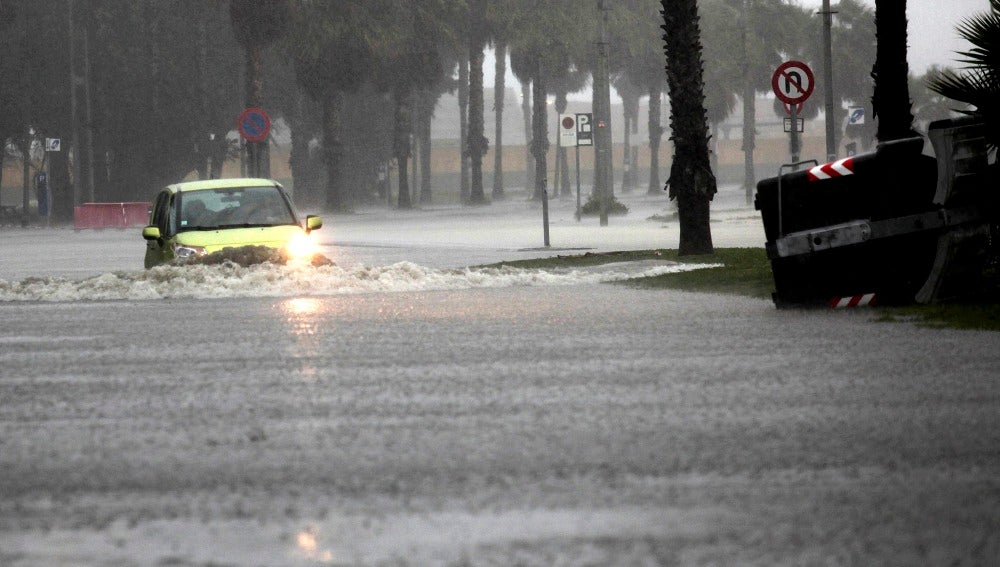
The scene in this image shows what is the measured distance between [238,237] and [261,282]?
1247 millimetres

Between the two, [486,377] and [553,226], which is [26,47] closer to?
[553,226]

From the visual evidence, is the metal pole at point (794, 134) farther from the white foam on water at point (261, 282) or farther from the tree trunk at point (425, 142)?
the tree trunk at point (425, 142)

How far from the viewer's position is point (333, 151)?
76.3 m

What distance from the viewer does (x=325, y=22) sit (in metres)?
70.7

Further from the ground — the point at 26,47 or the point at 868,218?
the point at 26,47

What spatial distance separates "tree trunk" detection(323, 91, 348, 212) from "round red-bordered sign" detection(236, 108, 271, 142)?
35697 millimetres

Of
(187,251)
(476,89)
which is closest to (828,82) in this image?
(187,251)

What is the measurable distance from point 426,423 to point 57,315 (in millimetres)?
10133

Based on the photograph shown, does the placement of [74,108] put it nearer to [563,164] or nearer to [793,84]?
[793,84]

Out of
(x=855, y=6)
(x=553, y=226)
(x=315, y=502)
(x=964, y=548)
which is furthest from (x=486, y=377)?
(x=855, y=6)

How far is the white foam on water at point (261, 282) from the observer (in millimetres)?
21109

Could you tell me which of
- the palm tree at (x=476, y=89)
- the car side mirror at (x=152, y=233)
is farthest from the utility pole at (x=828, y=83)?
the palm tree at (x=476, y=89)

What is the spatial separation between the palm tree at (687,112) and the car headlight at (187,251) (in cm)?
745

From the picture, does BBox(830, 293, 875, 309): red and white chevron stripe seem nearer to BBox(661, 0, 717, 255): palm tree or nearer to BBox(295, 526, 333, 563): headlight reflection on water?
BBox(661, 0, 717, 255): palm tree
